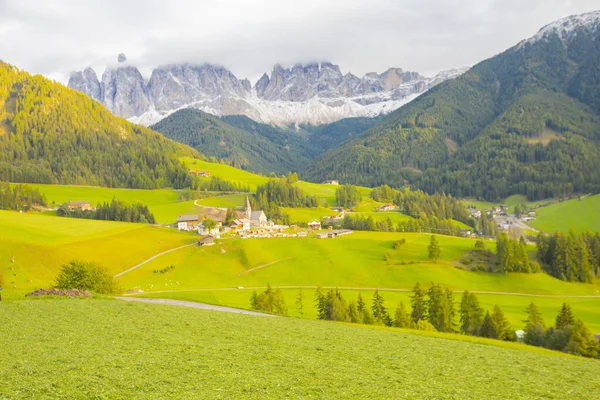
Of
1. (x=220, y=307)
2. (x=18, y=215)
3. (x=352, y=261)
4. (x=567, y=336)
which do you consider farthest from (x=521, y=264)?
(x=18, y=215)

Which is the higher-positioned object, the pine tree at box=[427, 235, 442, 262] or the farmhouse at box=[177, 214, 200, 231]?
the farmhouse at box=[177, 214, 200, 231]

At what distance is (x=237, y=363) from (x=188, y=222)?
130417 millimetres

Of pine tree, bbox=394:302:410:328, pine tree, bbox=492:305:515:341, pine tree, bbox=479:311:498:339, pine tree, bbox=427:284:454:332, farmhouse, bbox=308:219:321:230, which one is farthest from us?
farmhouse, bbox=308:219:321:230

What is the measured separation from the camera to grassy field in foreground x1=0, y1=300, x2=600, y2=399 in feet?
73.4

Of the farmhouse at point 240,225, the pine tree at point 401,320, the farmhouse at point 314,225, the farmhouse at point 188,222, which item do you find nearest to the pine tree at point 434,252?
the farmhouse at point 314,225

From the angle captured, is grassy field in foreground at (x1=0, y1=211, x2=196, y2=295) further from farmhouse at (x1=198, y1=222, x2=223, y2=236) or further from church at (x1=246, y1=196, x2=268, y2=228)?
church at (x1=246, y1=196, x2=268, y2=228)

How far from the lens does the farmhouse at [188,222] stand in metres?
149

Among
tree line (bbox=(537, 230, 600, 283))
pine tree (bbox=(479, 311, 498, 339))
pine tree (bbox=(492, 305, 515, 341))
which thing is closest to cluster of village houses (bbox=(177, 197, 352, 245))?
tree line (bbox=(537, 230, 600, 283))

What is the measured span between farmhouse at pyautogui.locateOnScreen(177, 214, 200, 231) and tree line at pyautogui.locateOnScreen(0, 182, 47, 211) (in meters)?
66.8

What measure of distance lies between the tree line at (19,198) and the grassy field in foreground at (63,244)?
39.4m

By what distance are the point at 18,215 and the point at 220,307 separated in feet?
327

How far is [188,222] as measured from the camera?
153 metres

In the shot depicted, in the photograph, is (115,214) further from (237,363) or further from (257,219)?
(237,363)

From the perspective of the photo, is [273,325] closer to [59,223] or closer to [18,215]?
[59,223]
